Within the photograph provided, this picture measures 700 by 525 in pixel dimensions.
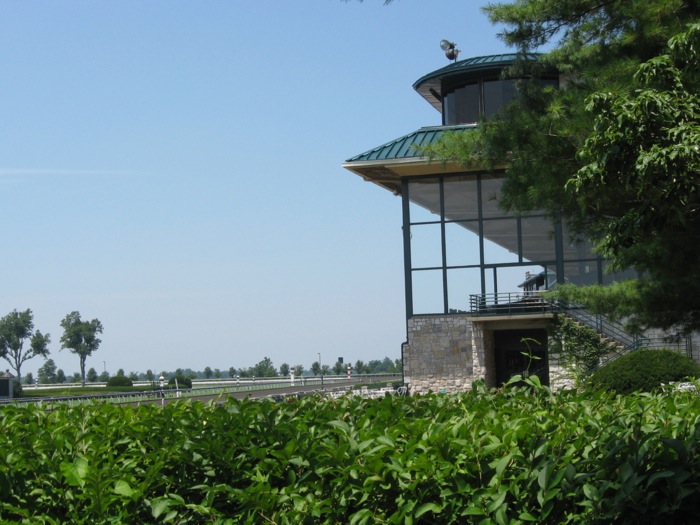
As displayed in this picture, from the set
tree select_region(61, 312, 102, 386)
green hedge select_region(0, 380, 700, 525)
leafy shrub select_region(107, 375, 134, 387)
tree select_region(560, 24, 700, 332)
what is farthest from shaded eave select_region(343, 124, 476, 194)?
tree select_region(61, 312, 102, 386)

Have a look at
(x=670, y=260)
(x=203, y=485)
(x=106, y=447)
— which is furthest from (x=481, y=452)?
(x=670, y=260)

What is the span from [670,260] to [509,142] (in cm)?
409

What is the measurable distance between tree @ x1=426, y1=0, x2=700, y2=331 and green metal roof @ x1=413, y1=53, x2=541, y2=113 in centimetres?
1998

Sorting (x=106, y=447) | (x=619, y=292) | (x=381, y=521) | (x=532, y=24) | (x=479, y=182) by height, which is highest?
(x=479, y=182)

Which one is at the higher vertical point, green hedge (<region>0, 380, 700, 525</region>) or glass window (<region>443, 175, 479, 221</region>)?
glass window (<region>443, 175, 479, 221</region>)

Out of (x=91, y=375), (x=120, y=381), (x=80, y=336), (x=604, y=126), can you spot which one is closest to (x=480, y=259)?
(x=604, y=126)

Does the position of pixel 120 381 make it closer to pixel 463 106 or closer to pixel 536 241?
pixel 463 106

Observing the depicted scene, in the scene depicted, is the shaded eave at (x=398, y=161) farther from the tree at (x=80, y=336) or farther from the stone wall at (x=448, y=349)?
the tree at (x=80, y=336)

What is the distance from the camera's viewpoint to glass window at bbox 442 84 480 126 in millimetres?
30703

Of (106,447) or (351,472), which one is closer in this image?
(351,472)

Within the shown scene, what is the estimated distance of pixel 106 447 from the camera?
439 cm

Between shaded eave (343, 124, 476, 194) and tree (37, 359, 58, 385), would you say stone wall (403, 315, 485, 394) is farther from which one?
tree (37, 359, 58, 385)

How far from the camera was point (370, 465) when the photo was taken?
3762 mm

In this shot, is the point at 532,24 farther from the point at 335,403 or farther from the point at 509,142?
the point at 335,403
